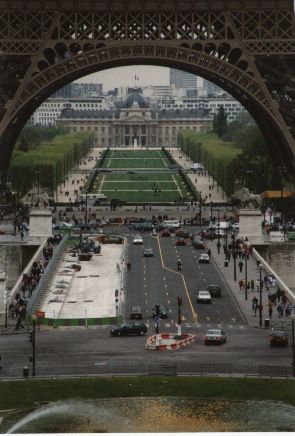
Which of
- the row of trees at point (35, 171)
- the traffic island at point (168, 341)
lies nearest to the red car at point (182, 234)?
the row of trees at point (35, 171)

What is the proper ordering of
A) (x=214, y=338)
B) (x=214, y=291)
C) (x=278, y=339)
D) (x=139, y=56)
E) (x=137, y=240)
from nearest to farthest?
(x=278, y=339) < (x=214, y=338) < (x=214, y=291) < (x=139, y=56) < (x=137, y=240)

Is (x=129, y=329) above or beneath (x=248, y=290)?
beneath

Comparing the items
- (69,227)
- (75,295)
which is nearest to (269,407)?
(75,295)

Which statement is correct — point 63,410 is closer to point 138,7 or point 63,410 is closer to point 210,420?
point 210,420

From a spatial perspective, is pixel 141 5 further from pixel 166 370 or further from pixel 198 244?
pixel 166 370

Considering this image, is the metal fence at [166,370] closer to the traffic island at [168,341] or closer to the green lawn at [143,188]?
the traffic island at [168,341]

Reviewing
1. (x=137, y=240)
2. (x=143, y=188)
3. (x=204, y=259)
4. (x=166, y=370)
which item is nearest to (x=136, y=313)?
(x=166, y=370)

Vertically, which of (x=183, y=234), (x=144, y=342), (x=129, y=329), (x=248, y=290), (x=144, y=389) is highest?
(x=183, y=234)
